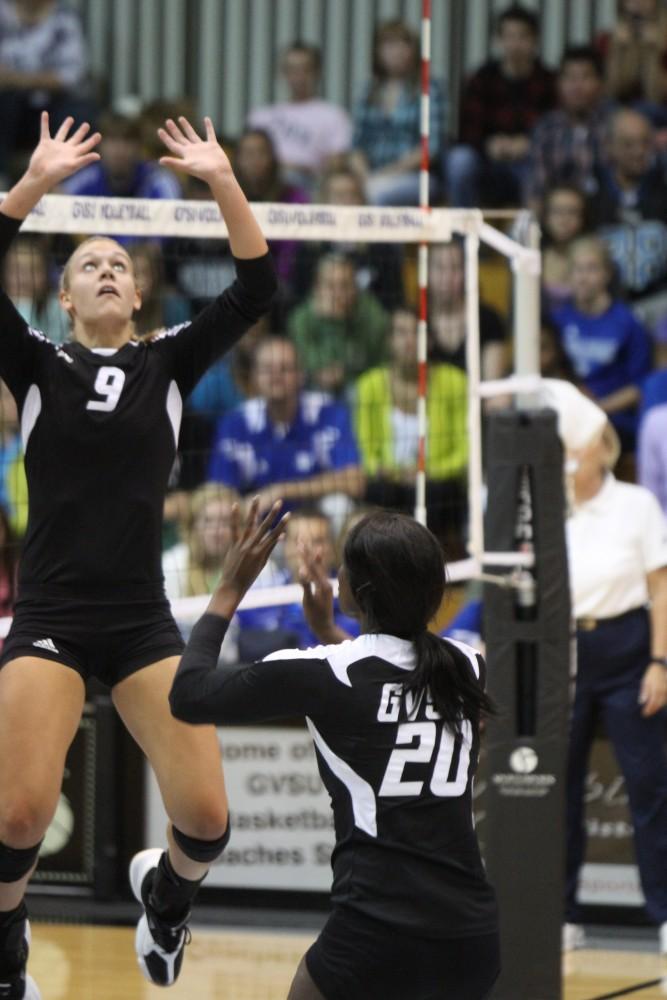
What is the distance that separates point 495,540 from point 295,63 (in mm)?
6623

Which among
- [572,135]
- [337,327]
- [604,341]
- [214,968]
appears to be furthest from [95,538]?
[572,135]

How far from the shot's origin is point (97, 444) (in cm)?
515

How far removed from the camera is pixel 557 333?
32.9 feet

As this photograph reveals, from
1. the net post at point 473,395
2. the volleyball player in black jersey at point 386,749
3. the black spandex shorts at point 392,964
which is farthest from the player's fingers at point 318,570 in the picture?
the net post at point 473,395

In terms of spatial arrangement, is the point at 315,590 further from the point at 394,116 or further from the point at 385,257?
the point at 394,116

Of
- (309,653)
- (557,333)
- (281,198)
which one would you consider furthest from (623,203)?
(309,653)

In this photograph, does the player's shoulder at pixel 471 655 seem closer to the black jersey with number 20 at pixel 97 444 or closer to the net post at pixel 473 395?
the black jersey with number 20 at pixel 97 444

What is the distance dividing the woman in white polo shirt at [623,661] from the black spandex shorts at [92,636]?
8.95ft

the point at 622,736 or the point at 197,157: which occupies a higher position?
the point at 197,157

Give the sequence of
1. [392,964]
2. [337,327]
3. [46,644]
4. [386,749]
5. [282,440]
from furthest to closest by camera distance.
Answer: [337,327]
[282,440]
[46,644]
[386,749]
[392,964]

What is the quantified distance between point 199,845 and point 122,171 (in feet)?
23.8

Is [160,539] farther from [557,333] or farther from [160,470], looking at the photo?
[557,333]

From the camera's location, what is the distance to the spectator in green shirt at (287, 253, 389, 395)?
972 centimetres

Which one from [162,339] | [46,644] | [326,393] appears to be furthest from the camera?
[326,393]
